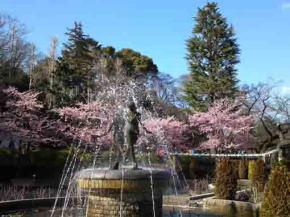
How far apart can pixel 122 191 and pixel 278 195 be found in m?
3.45

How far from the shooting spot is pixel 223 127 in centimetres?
3484

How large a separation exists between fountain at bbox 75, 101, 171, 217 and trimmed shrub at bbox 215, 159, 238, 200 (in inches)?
279

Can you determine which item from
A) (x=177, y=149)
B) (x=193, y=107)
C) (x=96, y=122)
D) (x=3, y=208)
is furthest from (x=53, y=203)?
(x=193, y=107)

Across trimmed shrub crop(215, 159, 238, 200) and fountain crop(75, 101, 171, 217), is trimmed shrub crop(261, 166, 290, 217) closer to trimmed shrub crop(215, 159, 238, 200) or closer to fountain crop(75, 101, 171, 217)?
fountain crop(75, 101, 171, 217)

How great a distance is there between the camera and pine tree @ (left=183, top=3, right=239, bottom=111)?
131 feet

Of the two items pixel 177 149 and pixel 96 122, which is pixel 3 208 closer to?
pixel 96 122

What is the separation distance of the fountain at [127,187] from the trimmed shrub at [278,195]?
2391 mm

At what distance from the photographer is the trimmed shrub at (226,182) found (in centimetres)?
1691

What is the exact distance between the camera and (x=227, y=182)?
1700 cm

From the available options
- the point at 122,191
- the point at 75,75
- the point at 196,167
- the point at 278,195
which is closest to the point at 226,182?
the point at 278,195

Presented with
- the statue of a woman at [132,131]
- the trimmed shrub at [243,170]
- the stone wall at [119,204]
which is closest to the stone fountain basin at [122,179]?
the stone wall at [119,204]

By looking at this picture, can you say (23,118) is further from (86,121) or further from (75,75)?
(75,75)

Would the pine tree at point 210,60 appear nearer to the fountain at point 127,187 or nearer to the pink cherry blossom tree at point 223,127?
the pink cherry blossom tree at point 223,127

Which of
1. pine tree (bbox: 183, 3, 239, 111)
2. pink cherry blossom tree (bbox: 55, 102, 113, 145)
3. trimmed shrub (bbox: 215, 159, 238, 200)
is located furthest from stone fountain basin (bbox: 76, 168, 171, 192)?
pine tree (bbox: 183, 3, 239, 111)
